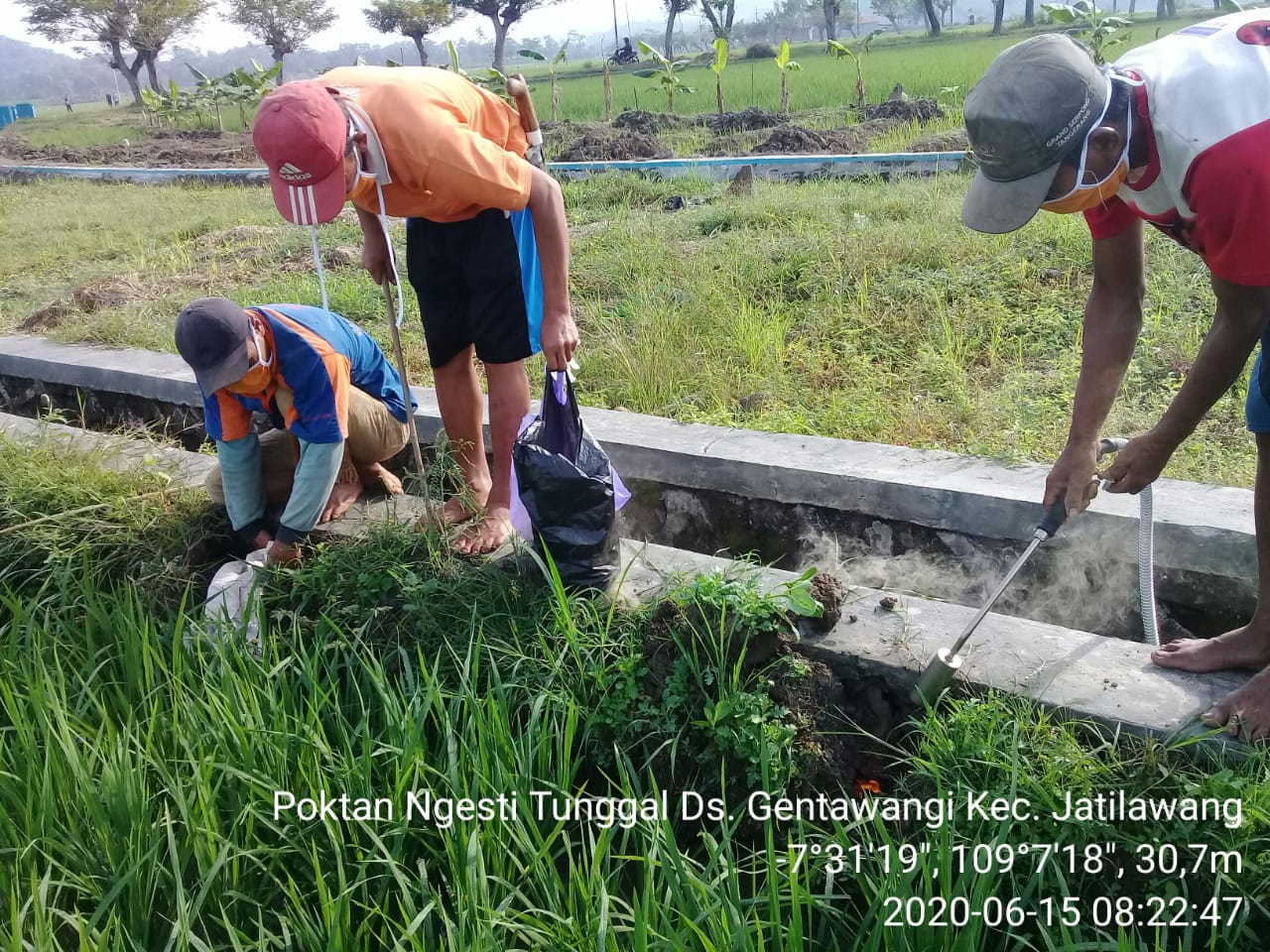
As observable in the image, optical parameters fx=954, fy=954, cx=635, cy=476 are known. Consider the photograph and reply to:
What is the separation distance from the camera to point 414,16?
40.1m

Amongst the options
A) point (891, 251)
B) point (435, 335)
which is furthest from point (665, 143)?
point (435, 335)

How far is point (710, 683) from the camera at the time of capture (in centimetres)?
211

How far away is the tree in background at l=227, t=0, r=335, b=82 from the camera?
38688 millimetres

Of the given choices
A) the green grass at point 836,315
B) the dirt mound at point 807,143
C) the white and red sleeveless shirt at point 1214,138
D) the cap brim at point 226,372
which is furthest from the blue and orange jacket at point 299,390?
the dirt mound at point 807,143

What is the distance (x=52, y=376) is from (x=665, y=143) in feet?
32.2

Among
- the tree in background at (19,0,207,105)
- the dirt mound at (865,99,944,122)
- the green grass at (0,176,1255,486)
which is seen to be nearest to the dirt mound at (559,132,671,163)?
the dirt mound at (865,99,944,122)

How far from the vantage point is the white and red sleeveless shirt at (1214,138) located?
1.59m

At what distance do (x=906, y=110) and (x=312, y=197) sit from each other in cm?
1221

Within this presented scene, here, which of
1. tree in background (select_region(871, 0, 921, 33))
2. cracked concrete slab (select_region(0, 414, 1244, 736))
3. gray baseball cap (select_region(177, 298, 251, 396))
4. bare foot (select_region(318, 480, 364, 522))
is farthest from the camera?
tree in background (select_region(871, 0, 921, 33))

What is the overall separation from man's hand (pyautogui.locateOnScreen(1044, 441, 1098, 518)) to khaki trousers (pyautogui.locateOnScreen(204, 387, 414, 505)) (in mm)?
2094

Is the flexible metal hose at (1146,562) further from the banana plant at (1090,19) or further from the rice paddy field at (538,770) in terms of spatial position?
the banana plant at (1090,19)

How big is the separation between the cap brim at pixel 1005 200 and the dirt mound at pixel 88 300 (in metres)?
5.49

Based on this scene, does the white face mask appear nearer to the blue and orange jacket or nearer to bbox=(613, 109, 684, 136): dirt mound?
the blue and orange jacket

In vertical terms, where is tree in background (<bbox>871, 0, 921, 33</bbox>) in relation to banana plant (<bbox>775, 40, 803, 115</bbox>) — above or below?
above
